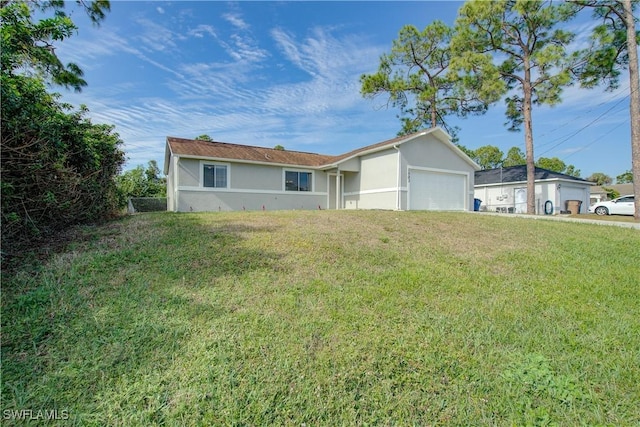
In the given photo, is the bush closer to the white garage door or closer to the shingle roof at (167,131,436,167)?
the shingle roof at (167,131,436,167)

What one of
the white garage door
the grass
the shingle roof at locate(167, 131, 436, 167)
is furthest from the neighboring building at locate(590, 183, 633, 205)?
the grass

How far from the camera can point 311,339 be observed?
279 cm

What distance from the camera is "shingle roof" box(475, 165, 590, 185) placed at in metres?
21.7

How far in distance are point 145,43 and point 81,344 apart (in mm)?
8419

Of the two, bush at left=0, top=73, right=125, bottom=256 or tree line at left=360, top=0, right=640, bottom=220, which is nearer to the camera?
bush at left=0, top=73, right=125, bottom=256

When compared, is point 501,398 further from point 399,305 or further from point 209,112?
point 209,112

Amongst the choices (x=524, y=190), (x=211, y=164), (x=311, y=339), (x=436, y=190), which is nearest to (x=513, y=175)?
(x=524, y=190)

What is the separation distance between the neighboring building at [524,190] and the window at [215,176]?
67.0 feet

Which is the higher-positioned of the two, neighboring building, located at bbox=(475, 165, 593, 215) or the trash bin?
neighboring building, located at bbox=(475, 165, 593, 215)

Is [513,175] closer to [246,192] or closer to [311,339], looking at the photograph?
[246,192]

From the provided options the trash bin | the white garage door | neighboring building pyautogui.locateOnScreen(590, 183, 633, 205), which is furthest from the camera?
neighboring building pyautogui.locateOnScreen(590, 183, 633, 205)

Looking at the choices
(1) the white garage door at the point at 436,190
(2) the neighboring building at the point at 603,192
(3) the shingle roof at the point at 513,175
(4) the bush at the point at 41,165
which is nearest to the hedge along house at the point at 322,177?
(1) the white garage door at the point at 436,190

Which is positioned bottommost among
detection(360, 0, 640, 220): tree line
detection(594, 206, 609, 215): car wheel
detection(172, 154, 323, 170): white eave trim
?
detection(594, 206, 609, 215): car wheel

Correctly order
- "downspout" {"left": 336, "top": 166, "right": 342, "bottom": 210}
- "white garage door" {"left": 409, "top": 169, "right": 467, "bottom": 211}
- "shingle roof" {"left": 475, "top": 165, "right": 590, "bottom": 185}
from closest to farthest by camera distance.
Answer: "white garage door" {"left": 409, "top": 169, "right": 467, "bottom": 211}, "downspout" {"left": 336, "top": 166, "right": 342, "bottom": 210}, "shingle roof" {"left": 475, "top": 165, "right": 590, "bottom": 185}
